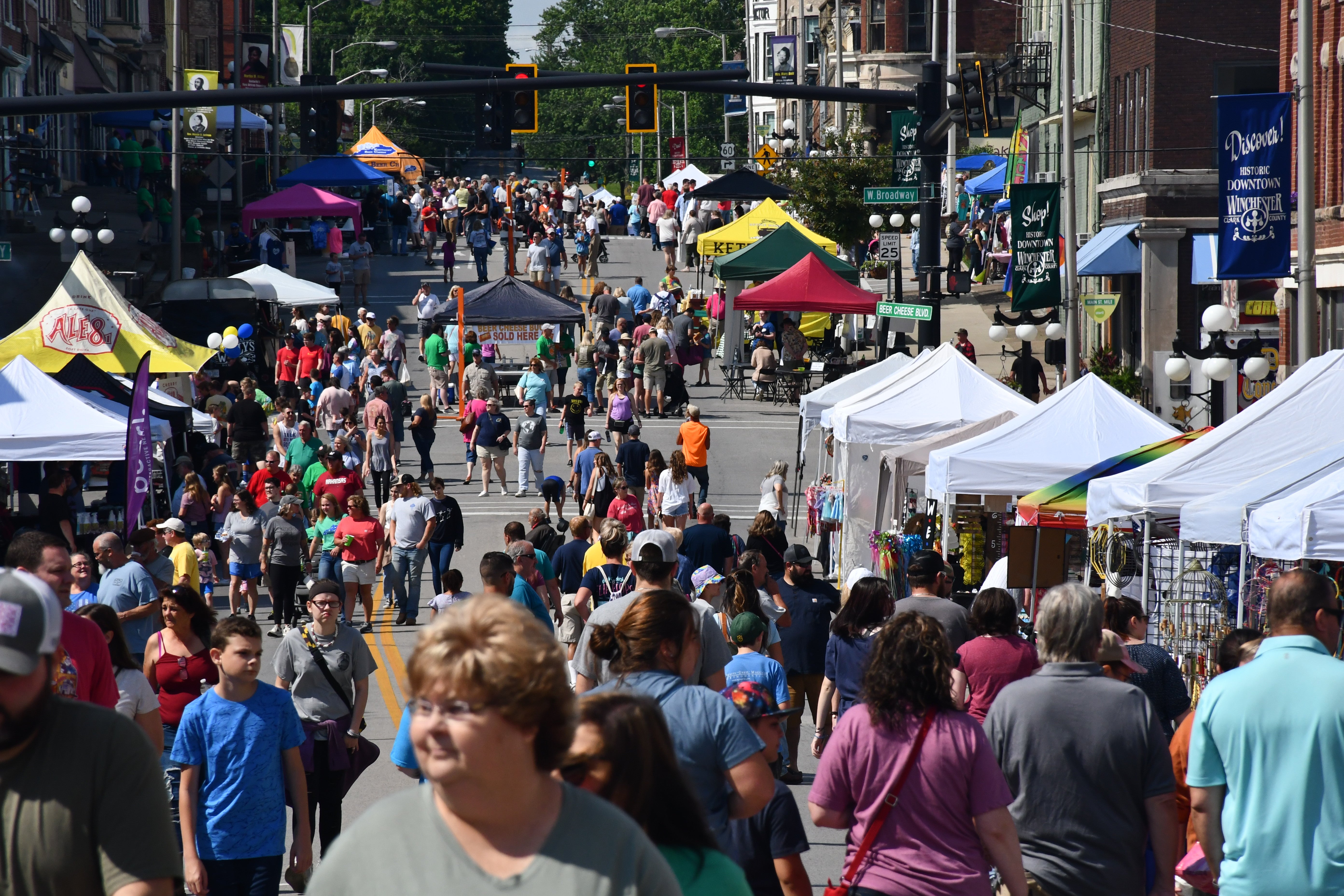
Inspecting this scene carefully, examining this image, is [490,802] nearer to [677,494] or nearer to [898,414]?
[898,414]

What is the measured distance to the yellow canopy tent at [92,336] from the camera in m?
21.8

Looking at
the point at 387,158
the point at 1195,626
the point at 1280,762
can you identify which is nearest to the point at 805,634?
the point at 1195,626

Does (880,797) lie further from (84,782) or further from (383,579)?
(383,579)

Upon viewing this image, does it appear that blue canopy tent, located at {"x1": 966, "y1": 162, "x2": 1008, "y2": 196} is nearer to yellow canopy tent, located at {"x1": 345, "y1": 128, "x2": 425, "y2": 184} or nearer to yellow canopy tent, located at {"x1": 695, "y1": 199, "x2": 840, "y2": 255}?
yellow canopy tent, located at {"x1": 695, "y1": 199, "x2": 840, "y2": 255}

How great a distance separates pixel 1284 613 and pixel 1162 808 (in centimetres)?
77

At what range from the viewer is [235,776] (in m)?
6.55

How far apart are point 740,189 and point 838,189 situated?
11.1ft

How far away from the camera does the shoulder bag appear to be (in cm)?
508

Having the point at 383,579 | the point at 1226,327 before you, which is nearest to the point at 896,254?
the point at 1226,327

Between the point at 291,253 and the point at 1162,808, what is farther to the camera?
the point at 291,253

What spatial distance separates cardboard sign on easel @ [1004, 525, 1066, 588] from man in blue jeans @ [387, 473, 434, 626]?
6.66 meters

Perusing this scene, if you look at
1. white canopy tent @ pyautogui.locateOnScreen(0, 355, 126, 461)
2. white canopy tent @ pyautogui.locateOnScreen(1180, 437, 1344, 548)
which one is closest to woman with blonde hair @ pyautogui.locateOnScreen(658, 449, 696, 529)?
white canopy tent @ pyautogui.locateOnScreen(0, 355, 126, 461)

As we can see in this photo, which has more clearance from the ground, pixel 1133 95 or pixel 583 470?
pixel 1133 95

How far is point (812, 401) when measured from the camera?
22.3 meters
